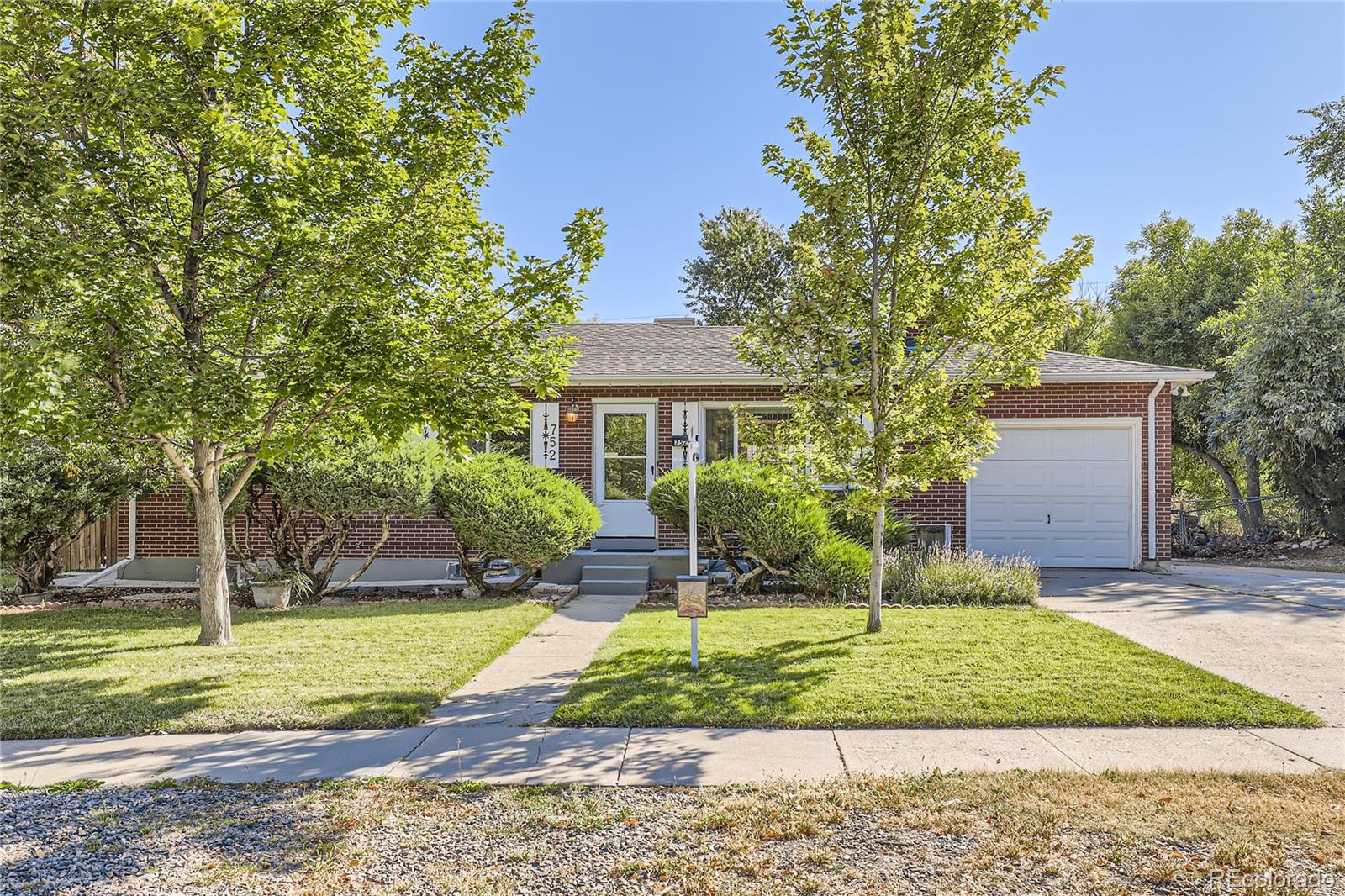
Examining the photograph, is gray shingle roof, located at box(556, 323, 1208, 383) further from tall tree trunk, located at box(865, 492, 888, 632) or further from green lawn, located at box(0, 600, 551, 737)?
green lawn, located at box(0, 600, 551, 737)

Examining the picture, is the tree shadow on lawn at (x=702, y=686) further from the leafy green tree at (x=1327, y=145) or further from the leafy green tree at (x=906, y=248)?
the leafy green tree at (x=1327, y=145)

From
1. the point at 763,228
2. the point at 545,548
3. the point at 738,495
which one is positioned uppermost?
the point at 763,228

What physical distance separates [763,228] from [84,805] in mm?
31339

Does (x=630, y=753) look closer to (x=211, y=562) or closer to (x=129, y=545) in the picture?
(x=211, y=562)

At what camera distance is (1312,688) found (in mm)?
5523

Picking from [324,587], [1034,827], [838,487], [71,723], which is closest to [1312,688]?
[1034,827]

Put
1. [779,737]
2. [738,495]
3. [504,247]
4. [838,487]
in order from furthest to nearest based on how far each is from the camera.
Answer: [838,487] → [738,495] → [504,247] → [779,737]

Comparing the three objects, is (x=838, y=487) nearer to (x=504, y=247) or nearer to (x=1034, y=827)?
(x=504, y=247)

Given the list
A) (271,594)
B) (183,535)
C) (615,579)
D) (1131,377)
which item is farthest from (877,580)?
(183,535)

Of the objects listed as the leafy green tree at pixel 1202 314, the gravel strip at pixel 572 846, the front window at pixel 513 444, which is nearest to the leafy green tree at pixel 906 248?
the gravel strip at pixel 572 846

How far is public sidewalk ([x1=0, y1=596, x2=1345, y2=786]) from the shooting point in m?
4.08

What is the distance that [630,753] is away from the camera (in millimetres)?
4375

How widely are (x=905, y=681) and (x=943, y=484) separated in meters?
7.30

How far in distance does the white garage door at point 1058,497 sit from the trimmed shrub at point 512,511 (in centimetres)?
653
